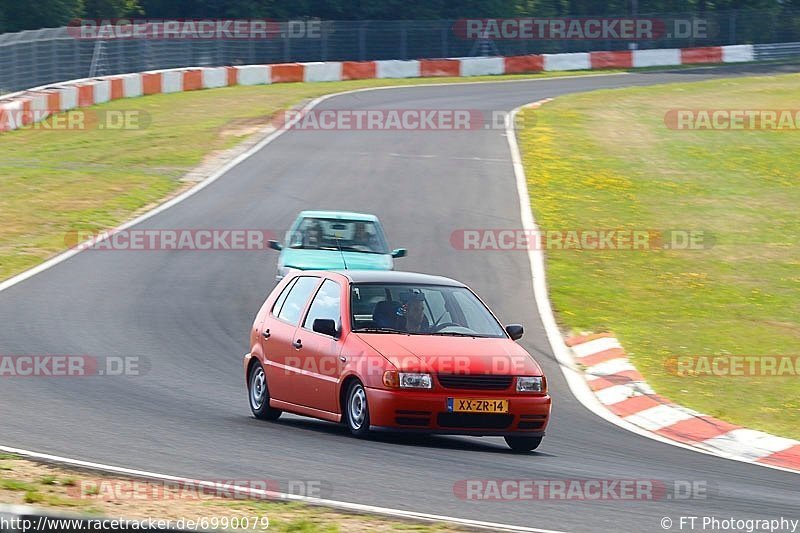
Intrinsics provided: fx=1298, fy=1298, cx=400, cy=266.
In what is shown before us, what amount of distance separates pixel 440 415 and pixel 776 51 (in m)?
59.4

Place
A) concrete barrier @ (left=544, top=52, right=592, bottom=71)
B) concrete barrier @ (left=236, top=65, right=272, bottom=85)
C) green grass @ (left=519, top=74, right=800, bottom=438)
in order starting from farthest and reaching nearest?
concrete barrier @ (left=544, top=52, right=592, bottom=71), concrete barrier @ (left=236, top=65, right=272, bottom=85), green grass @ (left=519, top=74, right=800, bottom=438)

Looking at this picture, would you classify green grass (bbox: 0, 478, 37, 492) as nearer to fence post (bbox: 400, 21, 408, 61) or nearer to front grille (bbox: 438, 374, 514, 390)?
front grille (bbox: 438, 374, 514, 390)

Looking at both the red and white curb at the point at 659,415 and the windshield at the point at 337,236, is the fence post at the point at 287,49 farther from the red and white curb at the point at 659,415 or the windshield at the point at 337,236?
the red and white curb at the point at 659,415

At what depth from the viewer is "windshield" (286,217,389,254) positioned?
60.6 feet

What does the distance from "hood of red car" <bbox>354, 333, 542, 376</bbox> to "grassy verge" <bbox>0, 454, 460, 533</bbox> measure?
9.14 ft

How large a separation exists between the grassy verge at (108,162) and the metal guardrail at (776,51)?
28.1m

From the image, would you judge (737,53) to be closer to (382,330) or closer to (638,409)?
(638,409)

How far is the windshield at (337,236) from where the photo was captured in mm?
18484

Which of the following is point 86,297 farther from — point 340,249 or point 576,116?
point 576,116

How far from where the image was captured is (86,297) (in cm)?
1770

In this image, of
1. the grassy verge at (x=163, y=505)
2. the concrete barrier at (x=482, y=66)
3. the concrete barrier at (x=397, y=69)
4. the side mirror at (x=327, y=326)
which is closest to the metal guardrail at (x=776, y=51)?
the concrete barrier at (x=482, y=66)

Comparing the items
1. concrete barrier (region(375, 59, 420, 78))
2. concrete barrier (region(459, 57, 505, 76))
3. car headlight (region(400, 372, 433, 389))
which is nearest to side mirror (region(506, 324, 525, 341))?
car headlight (region(400, 372, 433, 389))

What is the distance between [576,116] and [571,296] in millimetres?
22376

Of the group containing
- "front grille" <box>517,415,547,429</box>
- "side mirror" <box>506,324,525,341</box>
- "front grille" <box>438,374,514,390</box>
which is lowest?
"front grille" <box>517,415,547,429</box>
